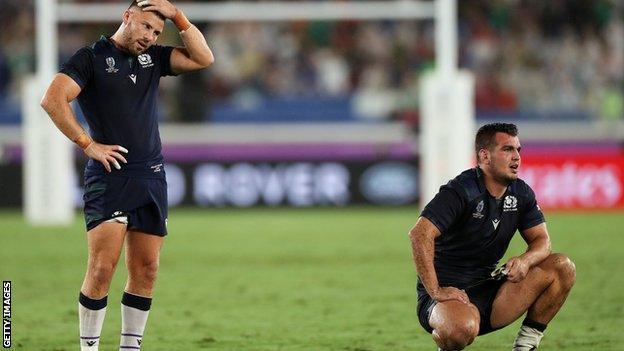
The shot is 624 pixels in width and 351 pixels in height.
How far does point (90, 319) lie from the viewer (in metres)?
7.00

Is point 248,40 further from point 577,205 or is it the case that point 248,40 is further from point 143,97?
point 143,97

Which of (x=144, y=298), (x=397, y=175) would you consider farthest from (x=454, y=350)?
(x=397, y=175)

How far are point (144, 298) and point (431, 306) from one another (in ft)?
5.28

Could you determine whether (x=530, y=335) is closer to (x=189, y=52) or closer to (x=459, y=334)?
(x=459, y=334)

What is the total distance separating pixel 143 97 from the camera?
7.05 m

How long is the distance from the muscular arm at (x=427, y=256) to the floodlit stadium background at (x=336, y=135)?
553cm

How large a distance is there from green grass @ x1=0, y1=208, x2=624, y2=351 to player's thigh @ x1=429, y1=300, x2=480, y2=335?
1253 millimetres

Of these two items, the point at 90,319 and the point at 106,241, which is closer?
the point at 106,241

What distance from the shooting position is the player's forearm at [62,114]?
22.2ft

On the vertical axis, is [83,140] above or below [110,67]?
below

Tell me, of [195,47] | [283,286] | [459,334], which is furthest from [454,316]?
[283,286]

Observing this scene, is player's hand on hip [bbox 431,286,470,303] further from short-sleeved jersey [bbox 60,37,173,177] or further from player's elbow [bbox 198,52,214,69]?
player's elbow [bbox 198,52,214,69]

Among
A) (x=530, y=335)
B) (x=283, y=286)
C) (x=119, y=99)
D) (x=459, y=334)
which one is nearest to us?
(x=459, y=334)

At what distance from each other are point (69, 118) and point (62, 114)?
0.15 ft
